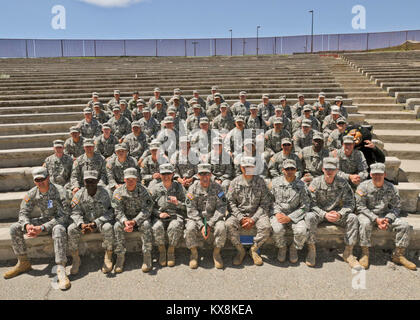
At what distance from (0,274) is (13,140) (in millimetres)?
4857

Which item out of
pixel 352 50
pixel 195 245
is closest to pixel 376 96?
pixel 195 245

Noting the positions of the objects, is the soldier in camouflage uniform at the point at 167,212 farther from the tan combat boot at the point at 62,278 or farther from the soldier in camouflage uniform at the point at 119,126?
the soldier in camouflage uniform at the point at 119,126

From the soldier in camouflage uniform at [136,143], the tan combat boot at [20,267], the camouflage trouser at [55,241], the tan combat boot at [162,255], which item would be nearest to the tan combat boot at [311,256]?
the tan combat boot at [162,255]

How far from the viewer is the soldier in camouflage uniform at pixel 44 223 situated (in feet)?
15.2

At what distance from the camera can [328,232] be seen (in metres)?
4.99

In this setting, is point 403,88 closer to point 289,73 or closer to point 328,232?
point 289,73

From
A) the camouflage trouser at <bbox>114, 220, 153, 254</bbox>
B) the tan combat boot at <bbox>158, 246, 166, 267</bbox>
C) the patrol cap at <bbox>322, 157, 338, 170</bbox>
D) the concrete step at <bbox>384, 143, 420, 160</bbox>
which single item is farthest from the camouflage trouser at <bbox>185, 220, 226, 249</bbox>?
the concrete step at <bbox>384, 143, 420, 160</bbox>

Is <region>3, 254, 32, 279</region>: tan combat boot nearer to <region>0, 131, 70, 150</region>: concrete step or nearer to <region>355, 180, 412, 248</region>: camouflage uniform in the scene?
<region>0, 131, 70, 150</region>: concrete step

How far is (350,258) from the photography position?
466 cm

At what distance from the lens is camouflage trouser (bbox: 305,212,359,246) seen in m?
4.73

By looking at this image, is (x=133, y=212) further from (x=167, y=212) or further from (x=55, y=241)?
(x=55, y=241)

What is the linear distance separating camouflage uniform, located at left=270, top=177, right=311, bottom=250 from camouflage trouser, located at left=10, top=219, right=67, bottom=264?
11.9 ft

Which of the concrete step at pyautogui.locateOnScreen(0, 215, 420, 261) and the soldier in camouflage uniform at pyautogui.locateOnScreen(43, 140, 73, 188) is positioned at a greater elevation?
the soldier in camouflage uniform at pyautogui.locateOnScreen(43, 140, 73, 188)

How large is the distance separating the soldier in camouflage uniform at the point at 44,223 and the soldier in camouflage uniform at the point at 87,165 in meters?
0.97
